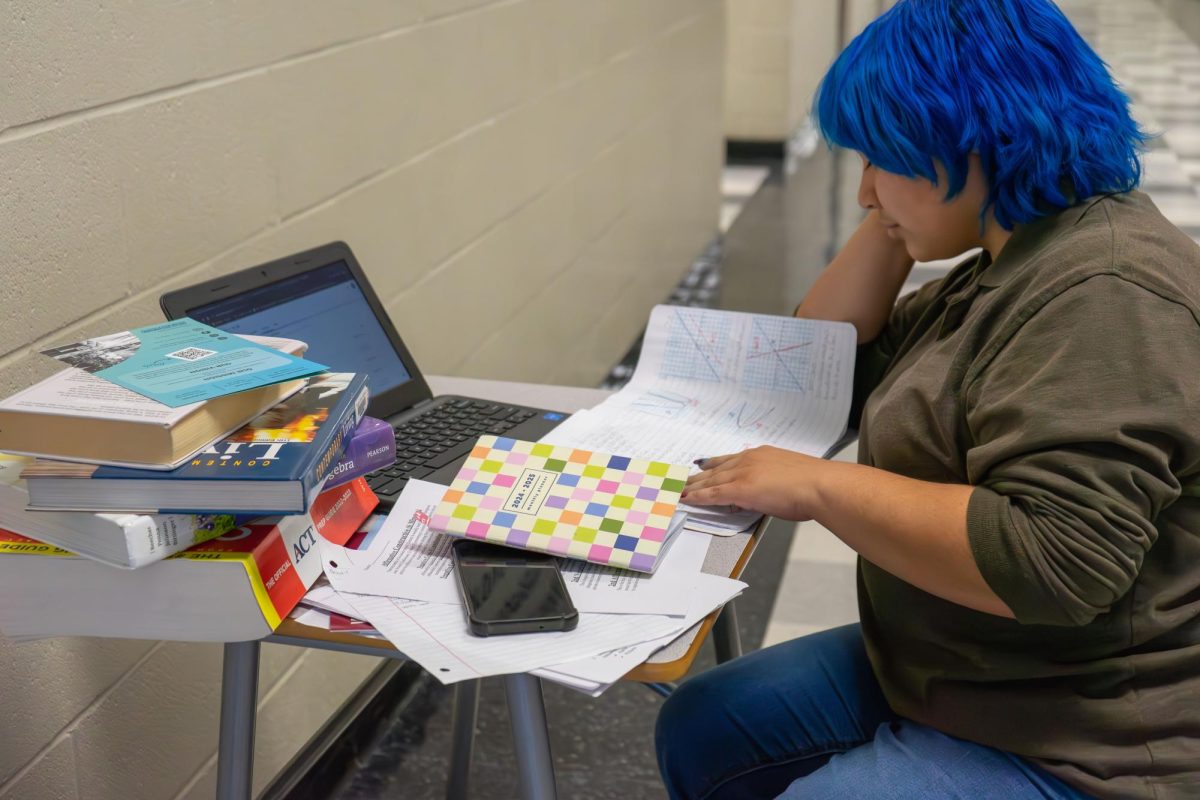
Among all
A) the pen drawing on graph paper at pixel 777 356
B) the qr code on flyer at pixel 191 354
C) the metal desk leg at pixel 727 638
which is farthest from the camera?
the metal desk leg at pixel 727 638

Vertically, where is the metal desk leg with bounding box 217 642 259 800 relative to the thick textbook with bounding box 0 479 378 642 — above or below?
below

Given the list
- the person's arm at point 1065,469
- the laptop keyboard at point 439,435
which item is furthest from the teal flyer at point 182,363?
the person's arm at point 1065,469

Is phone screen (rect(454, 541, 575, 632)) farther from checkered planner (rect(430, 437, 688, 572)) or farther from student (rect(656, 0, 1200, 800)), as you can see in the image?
student (rect(656, 0, 1200, 800))

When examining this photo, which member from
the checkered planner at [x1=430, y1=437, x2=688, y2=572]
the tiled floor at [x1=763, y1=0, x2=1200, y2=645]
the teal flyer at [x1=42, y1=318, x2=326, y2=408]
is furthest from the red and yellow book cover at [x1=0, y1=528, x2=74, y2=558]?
the tiled floor at [x1=763, y1=0, x2=1200, y2=645]

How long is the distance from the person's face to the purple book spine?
496 mm

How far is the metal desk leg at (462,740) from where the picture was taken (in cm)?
161

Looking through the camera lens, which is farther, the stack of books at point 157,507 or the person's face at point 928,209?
the person's face at point 928,209

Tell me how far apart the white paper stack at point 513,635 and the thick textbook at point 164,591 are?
0.17 ft

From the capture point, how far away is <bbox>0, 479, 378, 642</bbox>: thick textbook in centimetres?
91

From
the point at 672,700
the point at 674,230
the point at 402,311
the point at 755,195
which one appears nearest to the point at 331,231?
the point at 402,311

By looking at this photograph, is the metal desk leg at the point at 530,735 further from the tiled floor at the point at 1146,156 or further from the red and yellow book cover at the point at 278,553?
the tiled floor at the point at 1146,156

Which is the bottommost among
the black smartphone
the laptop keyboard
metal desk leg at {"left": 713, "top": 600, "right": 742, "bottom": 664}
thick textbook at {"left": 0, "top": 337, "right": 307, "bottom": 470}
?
metal desk leg at {"left": 713, "top": 600, "right": 742, "bottom": 664}

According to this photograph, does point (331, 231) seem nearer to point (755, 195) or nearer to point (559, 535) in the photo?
point (559, 535)

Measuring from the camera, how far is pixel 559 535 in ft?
3.35
